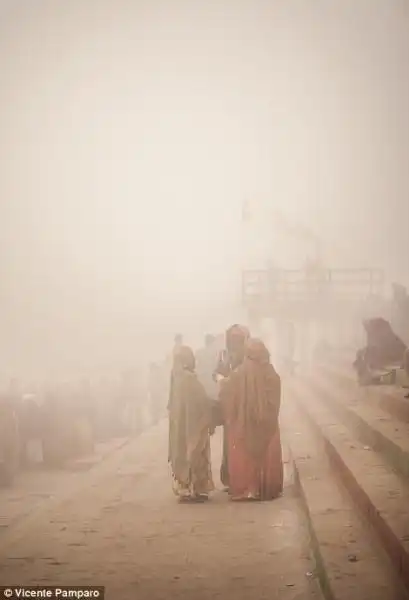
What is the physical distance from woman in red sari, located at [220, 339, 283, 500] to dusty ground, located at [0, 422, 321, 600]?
0.57 ft

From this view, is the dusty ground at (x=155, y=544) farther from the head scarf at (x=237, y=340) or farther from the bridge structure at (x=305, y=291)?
the bridge structure at (x=305, y=291)

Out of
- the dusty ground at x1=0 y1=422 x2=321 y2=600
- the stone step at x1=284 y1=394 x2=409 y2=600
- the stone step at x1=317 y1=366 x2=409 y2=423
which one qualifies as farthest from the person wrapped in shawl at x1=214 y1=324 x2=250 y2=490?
the stone step at x1=317 y1=366 x2=409 y2=423

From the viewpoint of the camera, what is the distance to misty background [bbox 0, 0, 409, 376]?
19.8 ft

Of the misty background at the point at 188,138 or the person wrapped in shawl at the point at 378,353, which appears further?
the person wrapped in shawl at the point at 378,353

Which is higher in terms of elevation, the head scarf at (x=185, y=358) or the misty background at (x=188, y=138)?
the misty background at (x=188, y=138)

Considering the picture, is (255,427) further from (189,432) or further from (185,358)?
(185,358)

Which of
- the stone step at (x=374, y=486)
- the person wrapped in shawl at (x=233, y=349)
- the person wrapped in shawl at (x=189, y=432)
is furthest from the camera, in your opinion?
the person wrapped in shawl at (x=233, y=349)

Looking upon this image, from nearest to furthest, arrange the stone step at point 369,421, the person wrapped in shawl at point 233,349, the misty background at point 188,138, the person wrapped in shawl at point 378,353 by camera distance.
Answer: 1. the stone step at point 369,421
2. the person wrapped in shawl at point 233,349
3. the misty background at point 188,138
4. the person wrapped in shawl at point 378,353

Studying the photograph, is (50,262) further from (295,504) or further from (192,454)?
(295,504)

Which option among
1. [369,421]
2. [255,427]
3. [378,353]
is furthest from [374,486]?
[378,353]

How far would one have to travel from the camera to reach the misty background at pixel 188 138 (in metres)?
6.05

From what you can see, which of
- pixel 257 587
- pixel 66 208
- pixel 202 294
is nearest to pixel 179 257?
pixel 202 294

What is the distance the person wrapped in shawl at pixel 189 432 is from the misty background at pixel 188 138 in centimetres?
54

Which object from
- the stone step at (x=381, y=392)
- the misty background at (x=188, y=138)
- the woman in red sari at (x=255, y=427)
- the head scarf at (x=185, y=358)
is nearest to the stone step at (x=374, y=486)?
the stone step at (x=381, y=392)
